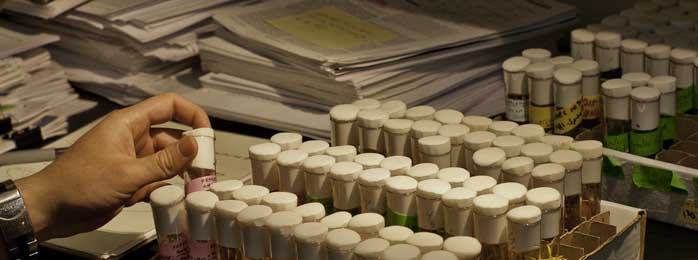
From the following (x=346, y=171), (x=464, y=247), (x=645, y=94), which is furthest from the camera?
(x=645, y=94)

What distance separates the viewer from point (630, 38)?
208 cm

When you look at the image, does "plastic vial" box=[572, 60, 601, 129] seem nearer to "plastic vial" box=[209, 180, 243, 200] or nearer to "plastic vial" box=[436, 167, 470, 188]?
"plastic vial" box=[436, 167, 470, 188]

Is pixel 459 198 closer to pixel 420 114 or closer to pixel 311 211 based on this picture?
pixel 311 211

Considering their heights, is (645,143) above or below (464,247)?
below

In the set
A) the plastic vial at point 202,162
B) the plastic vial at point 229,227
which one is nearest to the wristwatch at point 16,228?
the plastic vial at point 202,162

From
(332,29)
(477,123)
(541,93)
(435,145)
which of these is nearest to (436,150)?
(435,145)

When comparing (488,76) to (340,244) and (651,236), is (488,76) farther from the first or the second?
(340,244)

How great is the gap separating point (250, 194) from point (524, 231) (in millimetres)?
412

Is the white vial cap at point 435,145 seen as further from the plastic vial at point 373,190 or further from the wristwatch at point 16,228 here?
the wristwatch at point 16,228

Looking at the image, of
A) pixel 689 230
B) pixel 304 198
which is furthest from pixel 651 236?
pixel 304 198

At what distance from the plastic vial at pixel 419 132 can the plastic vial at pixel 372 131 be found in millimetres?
60

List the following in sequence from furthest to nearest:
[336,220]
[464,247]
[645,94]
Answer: [645,94] < [336,220] < [464,247]

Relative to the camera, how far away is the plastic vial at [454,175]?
1.56 m

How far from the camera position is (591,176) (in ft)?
5.34
